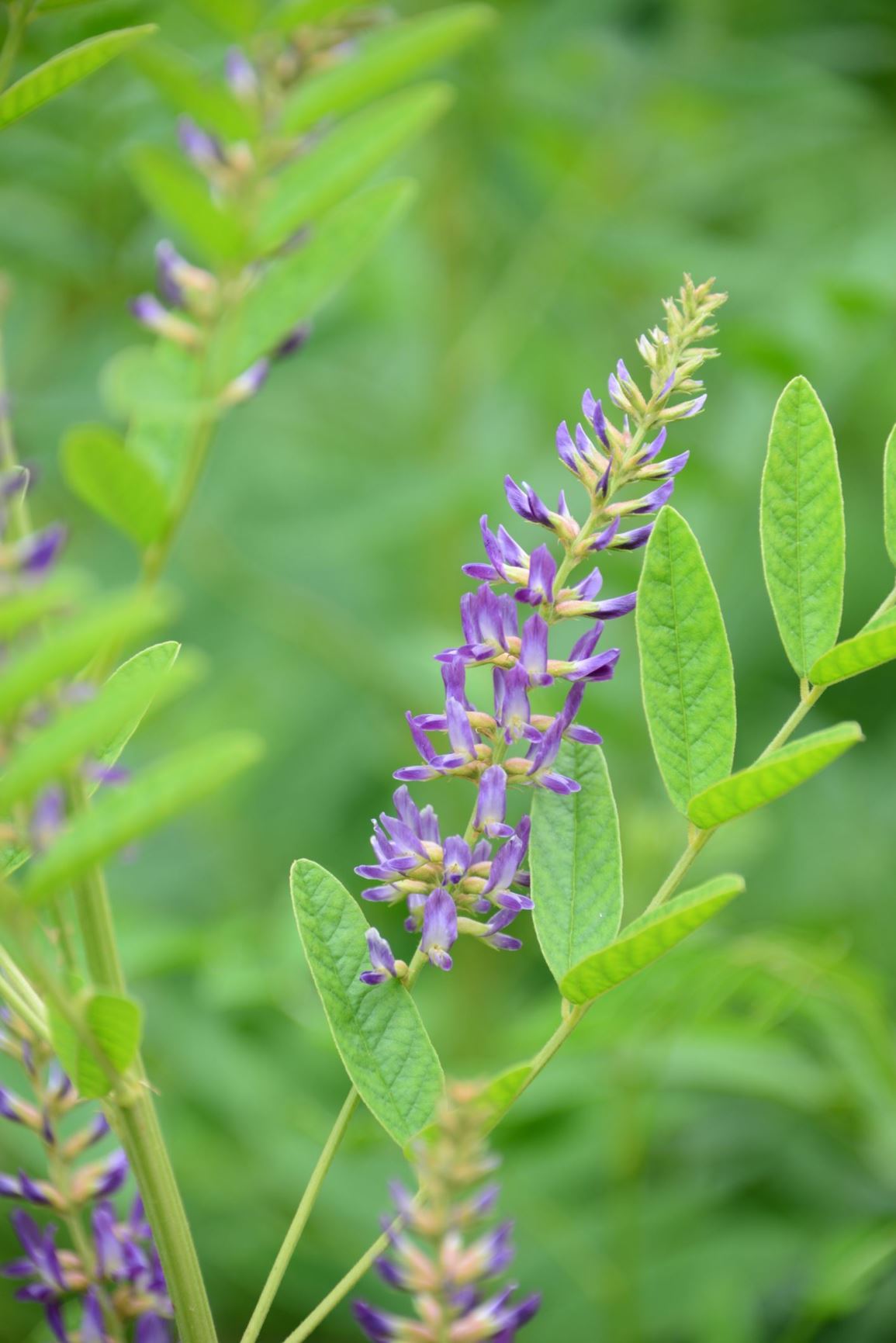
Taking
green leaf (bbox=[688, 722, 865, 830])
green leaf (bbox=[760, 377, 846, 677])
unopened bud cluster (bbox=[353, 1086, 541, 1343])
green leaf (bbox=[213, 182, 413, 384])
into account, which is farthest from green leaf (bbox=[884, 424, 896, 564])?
unopened bud cluster (bbox=[353, 1086, 541, 1343])

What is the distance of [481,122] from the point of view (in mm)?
2168

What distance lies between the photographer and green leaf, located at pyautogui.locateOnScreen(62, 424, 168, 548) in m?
0.57

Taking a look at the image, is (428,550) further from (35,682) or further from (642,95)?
(35,682)

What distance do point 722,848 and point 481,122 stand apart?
1.12 metres

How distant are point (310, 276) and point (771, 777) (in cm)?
33

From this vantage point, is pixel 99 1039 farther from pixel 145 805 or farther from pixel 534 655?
pixel 534 655

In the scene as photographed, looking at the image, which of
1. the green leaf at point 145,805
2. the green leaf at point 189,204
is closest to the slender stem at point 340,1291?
the green leaf at point 145,805

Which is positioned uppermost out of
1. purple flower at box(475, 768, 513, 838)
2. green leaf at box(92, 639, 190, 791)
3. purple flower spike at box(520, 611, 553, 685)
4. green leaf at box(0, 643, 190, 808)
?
green leaf at box(0, 643, 190, 808)

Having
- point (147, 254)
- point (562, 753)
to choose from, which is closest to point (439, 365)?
point (147, 254)

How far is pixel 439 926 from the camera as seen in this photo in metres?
0.66

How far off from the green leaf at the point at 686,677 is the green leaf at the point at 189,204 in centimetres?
25

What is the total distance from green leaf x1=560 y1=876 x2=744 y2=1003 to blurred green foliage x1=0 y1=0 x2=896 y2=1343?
71 cm

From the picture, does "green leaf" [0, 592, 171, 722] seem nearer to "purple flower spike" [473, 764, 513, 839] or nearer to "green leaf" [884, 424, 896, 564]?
"purple flower spike" [473, 764, 513, 839]

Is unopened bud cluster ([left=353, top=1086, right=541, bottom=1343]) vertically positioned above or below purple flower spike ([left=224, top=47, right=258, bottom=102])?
below
